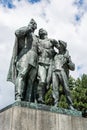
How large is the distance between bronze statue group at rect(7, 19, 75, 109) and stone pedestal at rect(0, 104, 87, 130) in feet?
2.40

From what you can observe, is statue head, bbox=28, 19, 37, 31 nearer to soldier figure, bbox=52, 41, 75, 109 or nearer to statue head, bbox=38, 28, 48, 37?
statue head, bbox=38, 28, 48, 37

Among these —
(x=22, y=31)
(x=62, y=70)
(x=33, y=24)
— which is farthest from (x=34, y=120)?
(x=33, y=24)

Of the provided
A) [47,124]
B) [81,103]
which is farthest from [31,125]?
[81,103]

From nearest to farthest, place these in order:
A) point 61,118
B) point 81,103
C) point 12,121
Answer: point 12,121, point 61,118, point 81,103

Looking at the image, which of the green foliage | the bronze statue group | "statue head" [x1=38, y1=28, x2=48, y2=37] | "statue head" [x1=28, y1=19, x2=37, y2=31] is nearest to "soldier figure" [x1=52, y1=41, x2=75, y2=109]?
the bronze statue group

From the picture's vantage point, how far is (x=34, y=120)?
10742 millimetres

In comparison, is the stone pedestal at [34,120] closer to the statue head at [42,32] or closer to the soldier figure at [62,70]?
the soldier figure at [62,70]

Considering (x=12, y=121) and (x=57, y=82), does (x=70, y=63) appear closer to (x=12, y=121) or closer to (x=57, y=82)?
(x=57, y=82)

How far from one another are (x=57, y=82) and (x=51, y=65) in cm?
67

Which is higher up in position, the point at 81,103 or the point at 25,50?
the point at 25,50

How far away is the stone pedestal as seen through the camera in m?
10.4

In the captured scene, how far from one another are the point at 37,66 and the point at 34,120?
2.24 m

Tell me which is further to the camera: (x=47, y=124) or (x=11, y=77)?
(x=11, y=77)

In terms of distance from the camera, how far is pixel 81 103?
30609mm
